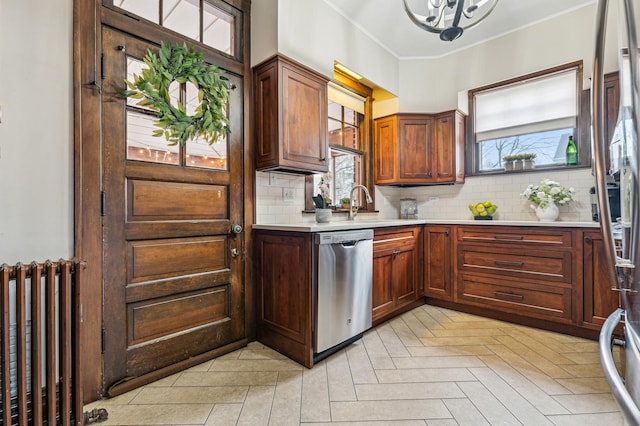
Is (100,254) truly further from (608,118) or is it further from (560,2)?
(560,2)

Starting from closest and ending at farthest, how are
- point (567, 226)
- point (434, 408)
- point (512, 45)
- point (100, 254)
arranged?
point (434, 408), point (100, 254), point (567, 226), point (512, 45)

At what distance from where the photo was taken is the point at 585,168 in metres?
3.03

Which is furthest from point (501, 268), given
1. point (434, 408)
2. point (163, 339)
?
point (163, 339)

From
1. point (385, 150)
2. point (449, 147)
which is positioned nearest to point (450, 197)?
point (449, 147)

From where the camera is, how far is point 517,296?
9.27 feet

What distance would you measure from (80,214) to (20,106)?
1.93 ft

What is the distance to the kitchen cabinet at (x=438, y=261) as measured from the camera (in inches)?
128

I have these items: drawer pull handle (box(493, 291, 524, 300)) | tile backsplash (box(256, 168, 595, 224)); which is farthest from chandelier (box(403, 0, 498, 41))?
drawer pull handle (box(493, 291, 524, 300))

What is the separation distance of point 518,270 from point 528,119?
176cm

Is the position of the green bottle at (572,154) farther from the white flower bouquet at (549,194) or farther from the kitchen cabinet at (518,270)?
the kitchen cabinet at (518,270)

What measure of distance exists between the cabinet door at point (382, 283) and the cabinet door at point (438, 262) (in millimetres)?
706

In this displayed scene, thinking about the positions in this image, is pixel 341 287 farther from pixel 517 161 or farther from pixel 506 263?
pixel 517 161

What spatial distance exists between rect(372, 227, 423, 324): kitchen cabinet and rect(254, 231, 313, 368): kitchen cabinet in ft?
2.71

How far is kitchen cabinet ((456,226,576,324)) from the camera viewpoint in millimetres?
2611
